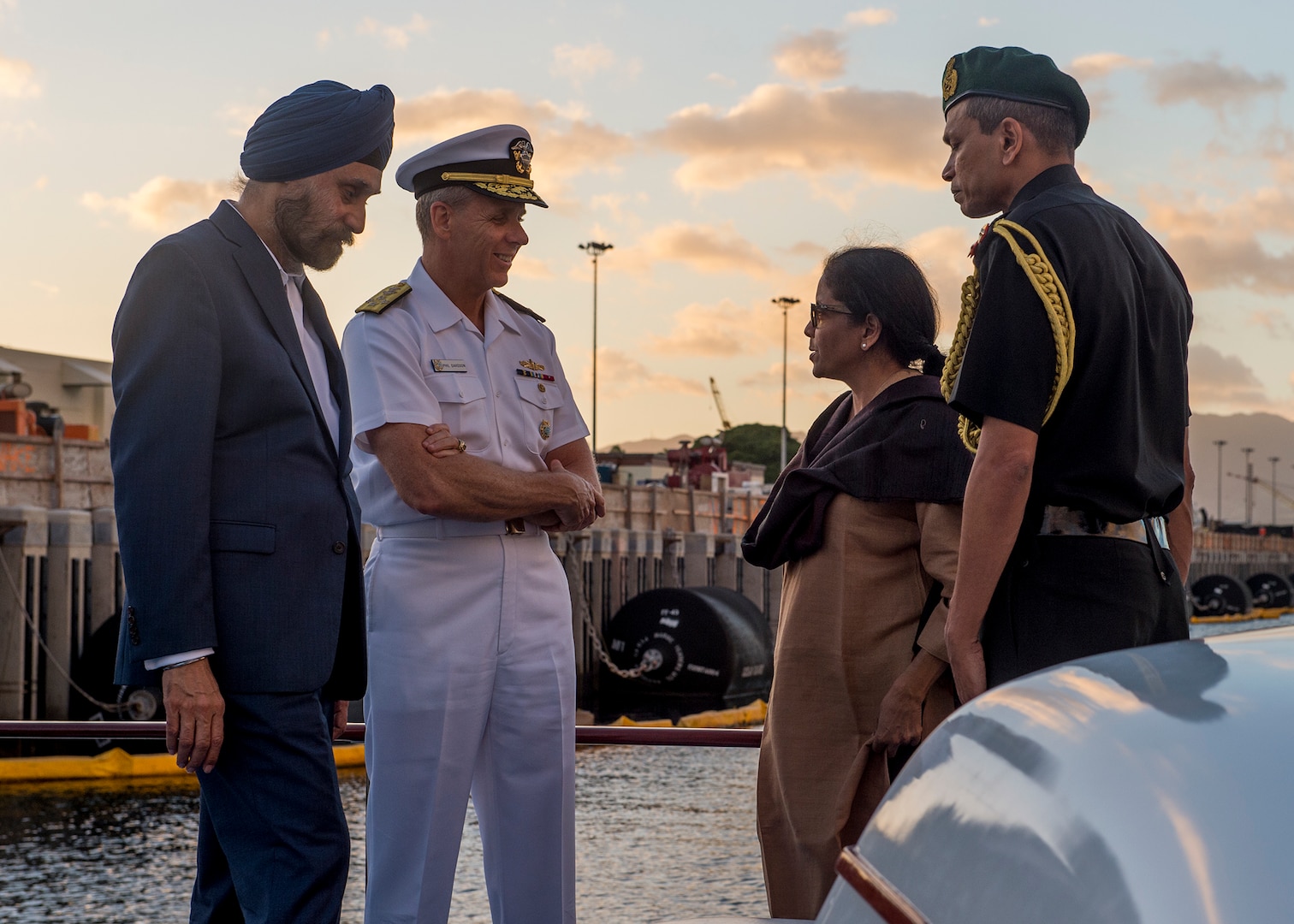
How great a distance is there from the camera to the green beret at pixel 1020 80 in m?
2.13

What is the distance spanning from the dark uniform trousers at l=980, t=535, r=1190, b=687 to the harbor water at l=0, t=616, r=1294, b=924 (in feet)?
15.8

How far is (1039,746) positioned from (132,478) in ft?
5.13

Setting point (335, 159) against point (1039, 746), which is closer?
point (1039, 746)

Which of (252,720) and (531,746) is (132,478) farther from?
(531,746)

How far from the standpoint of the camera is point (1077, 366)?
6.59 ft

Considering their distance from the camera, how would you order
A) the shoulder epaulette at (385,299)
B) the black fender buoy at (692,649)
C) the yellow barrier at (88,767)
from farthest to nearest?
the black fender buoy at (692,649) → the yellow barrier at (88,767) → the shoulder epaulette at (385,299)

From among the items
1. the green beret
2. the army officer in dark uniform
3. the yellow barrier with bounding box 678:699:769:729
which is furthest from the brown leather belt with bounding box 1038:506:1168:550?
the yellow barrier with bounding box 678:699:769:729

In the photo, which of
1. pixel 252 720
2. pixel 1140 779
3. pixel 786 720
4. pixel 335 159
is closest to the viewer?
pixel 1140 779

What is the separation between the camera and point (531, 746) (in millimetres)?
2520

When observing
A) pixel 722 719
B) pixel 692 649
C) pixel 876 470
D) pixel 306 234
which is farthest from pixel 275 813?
pixel 692 649

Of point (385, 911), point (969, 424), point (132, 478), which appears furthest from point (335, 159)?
point (385, 911)

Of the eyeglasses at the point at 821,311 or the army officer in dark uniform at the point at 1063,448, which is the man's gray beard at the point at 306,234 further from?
the army officer in dark uniform at the point at 1063,448

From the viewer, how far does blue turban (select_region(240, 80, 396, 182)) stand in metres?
2.35

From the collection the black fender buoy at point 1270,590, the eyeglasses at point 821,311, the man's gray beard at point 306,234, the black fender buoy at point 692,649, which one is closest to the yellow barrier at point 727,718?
the black fender buoy at point 692,649
